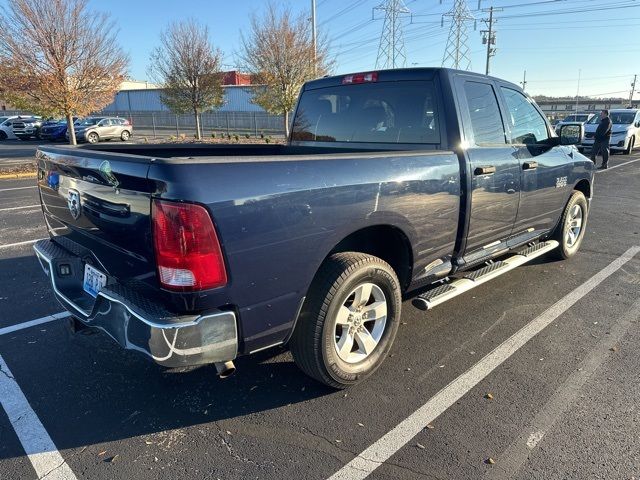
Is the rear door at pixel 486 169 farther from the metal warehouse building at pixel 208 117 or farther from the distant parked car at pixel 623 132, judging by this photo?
the metal warehouse building at pixel 208 117

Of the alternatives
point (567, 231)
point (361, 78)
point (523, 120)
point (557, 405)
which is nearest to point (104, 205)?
point (361, 78)

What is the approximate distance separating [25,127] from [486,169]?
106ft

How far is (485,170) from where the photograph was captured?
3596mm

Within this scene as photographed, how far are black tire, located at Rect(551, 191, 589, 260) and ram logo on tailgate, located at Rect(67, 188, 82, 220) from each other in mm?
4843

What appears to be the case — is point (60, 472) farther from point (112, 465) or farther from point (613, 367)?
point (613, 367)

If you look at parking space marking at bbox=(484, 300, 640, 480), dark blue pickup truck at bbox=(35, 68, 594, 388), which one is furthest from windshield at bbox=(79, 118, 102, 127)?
parking space marking at bbox=(484, 300, 640, 480)

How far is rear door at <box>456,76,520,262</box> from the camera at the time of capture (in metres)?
3.57

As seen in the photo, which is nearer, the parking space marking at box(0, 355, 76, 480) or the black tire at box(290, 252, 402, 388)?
the parking space marking at box(0, 355, 76, 480)

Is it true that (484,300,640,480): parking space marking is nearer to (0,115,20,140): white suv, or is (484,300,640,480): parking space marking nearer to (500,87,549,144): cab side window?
(500,87,549,144): cab side window

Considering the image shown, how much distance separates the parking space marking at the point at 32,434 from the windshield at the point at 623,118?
23063 millimetres

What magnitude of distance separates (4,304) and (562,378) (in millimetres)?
4630

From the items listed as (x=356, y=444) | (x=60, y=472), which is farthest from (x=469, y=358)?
(x=60, y=472)

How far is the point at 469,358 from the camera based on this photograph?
336cm

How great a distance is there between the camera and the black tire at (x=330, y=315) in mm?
2652
